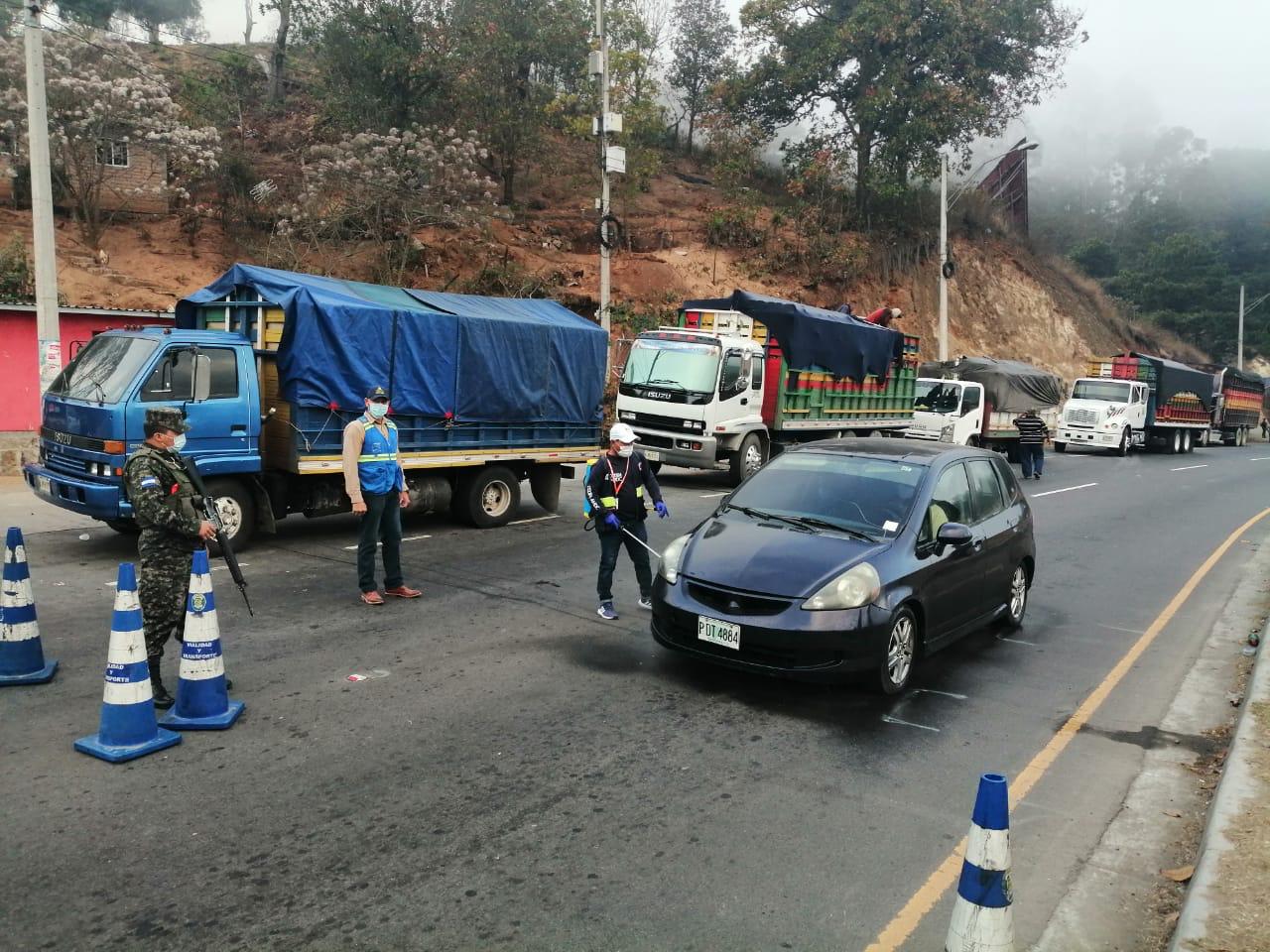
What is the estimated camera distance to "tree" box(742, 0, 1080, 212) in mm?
36719

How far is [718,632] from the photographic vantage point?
626 cm

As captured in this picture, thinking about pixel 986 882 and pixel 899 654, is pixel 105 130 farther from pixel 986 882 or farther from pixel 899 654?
pixel 986 882

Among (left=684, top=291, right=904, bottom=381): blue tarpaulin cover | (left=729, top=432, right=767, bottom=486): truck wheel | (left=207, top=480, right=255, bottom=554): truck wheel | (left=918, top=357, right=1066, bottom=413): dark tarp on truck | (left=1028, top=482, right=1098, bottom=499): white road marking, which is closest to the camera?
(left=207, top=480, right=255, bottom=554): truck wheel

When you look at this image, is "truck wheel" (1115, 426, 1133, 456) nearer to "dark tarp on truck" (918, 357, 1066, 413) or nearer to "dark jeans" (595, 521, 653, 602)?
"dark tarp on truck" (918, 357, 1066, 413)

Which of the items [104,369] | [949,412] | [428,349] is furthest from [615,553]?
[949,412]

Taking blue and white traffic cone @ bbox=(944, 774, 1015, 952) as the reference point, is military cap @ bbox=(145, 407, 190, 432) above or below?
above

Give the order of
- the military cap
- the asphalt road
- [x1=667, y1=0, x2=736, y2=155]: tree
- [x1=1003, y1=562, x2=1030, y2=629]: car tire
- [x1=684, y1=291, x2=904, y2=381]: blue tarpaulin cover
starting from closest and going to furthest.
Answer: the asphalt road, the military cap, [x1=1003, y1=562, x2=1030, y2=629]: car tire, [x1=684, y1=291, x2=904, y2=381]: blue tarpaulin cover, [x1=667, y1=0, x2=736, y2=155]: tree

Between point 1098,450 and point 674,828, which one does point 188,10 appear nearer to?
point 1098,450

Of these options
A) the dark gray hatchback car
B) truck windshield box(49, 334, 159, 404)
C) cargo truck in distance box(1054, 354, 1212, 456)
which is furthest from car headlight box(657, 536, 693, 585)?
cargo truck in distance box(1054, 354, 1212, 456)

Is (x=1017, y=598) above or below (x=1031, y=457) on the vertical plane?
below

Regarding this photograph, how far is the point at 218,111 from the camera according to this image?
32406mm

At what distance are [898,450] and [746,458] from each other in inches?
403

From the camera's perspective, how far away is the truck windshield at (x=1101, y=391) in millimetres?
34438

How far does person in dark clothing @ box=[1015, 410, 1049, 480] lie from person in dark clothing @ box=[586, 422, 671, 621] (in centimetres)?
1665
